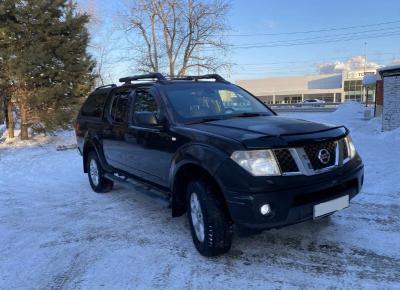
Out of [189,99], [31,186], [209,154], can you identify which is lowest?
[31,186]

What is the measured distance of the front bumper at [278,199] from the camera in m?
3.71

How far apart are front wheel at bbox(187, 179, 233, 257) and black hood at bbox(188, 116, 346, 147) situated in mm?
585

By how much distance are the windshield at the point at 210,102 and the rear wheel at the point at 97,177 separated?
2.60m

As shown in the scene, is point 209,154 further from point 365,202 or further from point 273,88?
point 273,88

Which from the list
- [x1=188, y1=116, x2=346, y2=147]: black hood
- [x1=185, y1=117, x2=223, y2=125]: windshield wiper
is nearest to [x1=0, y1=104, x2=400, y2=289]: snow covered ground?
[x1=188, y1=116, x2=346, y2=147]: black hood

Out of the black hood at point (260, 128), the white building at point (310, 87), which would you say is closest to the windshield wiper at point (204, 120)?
the black hood at point (260, 128)

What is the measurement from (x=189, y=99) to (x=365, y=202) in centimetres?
294

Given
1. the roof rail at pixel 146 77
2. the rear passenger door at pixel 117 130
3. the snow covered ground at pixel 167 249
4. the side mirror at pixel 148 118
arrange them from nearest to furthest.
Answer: the snow covered ground at pixel 167 249
the side mirror at pixel 148 118
the roof rail at pixel 146 77
the rear passenger door at pixel 117 130

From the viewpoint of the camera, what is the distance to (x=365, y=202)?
598 centimetres

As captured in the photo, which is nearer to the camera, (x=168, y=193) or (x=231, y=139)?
(x=231, y=139)

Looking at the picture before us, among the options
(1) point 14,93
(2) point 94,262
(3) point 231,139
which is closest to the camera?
(3) point 231,139

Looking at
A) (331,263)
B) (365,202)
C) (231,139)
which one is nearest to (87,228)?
(231,139)

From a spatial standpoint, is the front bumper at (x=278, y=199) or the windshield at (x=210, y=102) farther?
the windshield at (x=210, y=102)

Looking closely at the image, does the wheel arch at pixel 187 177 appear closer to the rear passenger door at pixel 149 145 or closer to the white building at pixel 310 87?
the rear passenger door at pixel 149 145
